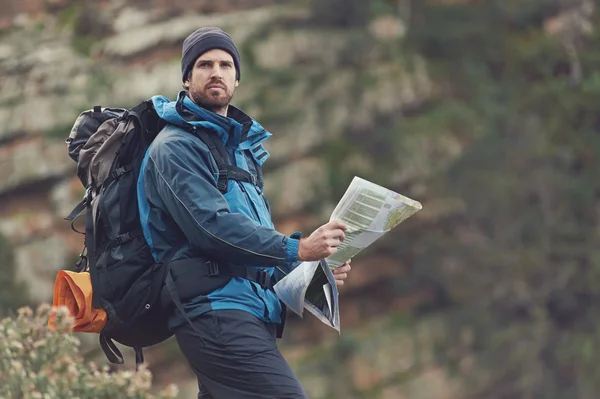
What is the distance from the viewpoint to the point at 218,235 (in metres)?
3.49

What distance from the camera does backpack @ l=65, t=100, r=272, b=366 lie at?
3631 millimetres

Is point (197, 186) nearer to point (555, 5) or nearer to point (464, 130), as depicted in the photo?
point (464, 130)

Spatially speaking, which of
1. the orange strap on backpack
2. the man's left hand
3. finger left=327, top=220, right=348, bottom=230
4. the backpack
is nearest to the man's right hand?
finger left=327, top=220, right=348, bottom=230

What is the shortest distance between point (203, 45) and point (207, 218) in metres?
0.67

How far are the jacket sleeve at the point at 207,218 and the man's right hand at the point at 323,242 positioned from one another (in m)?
0.03

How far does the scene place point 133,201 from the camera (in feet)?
12.2

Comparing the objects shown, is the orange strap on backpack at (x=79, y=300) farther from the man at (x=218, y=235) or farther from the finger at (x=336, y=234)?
the finger at (x=336, y=234)

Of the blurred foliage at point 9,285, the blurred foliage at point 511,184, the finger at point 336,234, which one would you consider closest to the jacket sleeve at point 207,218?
the finger at point 336,234

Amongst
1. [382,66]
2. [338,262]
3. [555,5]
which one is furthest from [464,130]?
[338,262]

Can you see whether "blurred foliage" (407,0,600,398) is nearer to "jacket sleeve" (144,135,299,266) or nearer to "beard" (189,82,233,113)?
"beard" (189,82,233,113)

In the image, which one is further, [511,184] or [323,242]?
[511,184]

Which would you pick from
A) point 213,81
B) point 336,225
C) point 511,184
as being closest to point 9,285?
point 511,184

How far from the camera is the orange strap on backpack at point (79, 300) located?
3637 mm

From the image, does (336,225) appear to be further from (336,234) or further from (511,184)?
(511,184)
